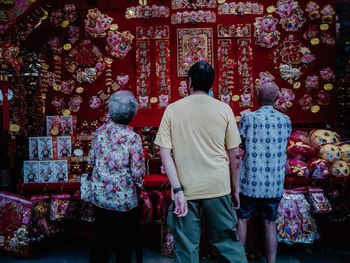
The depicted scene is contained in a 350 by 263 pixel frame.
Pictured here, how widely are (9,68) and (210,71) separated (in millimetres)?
3072

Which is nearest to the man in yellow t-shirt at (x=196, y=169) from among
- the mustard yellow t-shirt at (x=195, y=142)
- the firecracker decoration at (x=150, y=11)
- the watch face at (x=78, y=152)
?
the mustard yellow t-shirt at (x=195, y=142)

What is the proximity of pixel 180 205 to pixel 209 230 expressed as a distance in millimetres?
314

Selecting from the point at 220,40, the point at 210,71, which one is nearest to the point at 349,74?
the point at 220,40

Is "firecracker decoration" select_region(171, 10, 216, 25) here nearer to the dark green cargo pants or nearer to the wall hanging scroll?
the wall hanging scroll

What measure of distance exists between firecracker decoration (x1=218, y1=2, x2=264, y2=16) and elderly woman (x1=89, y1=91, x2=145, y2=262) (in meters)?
2.91

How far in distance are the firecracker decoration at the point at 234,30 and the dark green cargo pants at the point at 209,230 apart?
11.0 ft

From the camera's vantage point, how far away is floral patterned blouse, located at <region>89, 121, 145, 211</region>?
303cm

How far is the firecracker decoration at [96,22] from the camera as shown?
5.43m

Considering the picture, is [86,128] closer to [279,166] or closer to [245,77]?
[245,77]

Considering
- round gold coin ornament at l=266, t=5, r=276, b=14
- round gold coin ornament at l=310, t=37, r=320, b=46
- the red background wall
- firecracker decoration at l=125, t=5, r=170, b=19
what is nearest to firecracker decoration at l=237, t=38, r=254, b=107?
the red background wall

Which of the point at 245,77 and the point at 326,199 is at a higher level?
the point at 245,77

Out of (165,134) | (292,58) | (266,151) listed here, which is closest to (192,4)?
(292,58)

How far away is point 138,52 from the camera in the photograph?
543 cm

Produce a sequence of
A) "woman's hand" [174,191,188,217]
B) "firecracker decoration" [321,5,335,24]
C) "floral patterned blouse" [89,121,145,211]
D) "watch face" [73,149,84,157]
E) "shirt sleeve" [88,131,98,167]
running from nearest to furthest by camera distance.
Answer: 1. "woman's hand" [174,191,188,217]
2. "floral patterned blouse" [89,121,145,211]
3. "shirt sleeve" [88,131,98,167]
4. "watch face" [73,149,84,157]
5. "firecracker decoration" [321,5,335,24]
